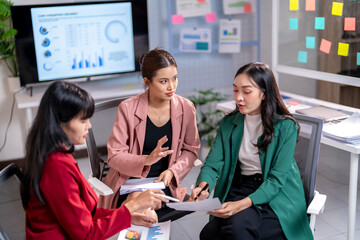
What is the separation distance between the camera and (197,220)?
3041 mm

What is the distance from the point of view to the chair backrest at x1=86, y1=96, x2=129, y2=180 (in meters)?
2.31

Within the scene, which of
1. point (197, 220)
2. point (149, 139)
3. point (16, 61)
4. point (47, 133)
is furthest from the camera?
point (16, 61)

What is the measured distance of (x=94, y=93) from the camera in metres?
3.85

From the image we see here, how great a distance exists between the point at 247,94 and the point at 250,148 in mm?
253

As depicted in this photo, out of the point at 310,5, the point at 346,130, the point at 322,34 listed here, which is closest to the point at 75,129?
the point at 346,130

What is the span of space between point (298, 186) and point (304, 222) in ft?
0.52

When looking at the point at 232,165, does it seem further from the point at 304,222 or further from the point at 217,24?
the point at 217,24

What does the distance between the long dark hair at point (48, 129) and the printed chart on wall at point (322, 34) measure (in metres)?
2.06

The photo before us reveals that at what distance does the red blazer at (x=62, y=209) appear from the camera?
1.45m

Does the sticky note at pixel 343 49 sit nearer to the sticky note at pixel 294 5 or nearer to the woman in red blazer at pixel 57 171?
the sticky note at pixel 294 5

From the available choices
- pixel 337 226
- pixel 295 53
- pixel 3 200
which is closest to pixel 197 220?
pixel 337 226

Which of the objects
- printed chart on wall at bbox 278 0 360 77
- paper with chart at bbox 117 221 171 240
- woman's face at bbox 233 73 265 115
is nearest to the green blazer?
woman's face at bbox 233 73 265 115

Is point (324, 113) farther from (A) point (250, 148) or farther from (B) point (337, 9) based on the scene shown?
(A) point (250, 148)

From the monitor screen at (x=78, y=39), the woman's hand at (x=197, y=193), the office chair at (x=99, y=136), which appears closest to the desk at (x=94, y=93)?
the monitor screen at (x=78, y=39)
